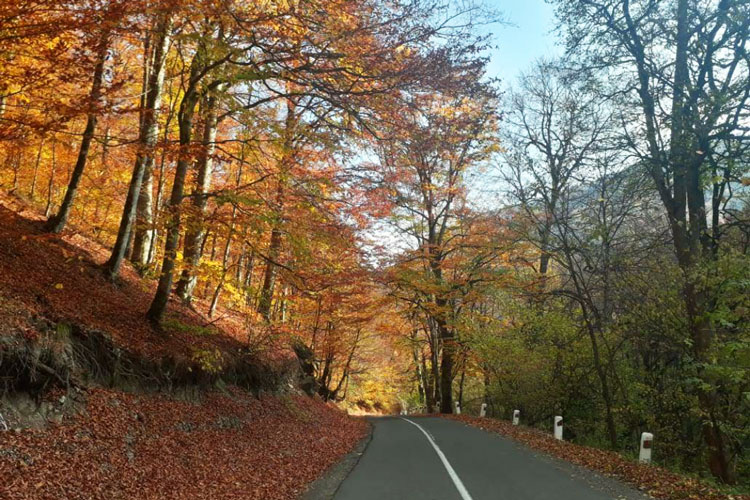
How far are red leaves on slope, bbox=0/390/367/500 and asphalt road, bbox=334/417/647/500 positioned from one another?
3.91 feet

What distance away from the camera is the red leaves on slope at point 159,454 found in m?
5.12

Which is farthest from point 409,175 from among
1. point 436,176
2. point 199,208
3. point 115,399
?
point 115,399

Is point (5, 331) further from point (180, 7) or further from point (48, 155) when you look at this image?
point (48, 155)

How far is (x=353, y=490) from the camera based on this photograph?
776 centimetres

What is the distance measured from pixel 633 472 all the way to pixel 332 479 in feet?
18.5

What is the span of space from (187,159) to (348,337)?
71.0 ft

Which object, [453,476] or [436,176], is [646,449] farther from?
[436,176]

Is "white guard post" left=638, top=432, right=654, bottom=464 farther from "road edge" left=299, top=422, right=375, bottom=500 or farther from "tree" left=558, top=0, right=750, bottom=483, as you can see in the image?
"road edge" left=299, top=422, right=375, bottom=500

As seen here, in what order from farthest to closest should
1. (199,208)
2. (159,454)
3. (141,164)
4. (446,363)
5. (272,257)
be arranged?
(446,363), (272,257), (141,164), (199,208), (159,454)

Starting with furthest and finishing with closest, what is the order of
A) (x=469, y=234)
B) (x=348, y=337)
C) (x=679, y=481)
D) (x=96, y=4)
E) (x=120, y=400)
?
(x=348, y=337) < (x=469, y=234) < (x=679, y=481) < (x=120, y=400) < (x=96, y=4)

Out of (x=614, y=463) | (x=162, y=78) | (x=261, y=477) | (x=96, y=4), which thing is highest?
(x=162, y=78)

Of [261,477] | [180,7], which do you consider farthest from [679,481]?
[180,7]

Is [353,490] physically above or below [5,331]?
below

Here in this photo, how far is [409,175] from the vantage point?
1961 centimetres
